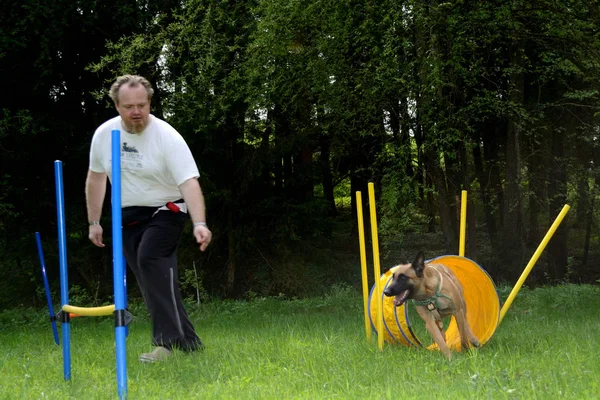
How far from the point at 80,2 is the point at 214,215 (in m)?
4.68

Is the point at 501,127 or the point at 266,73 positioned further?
the point at 501,127

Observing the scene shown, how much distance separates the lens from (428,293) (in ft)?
17.3

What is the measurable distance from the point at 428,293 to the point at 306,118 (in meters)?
8.26

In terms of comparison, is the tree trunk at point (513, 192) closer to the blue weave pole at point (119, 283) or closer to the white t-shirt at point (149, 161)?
the white t-shirt at point (149, 161)

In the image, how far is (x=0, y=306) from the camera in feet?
49.8

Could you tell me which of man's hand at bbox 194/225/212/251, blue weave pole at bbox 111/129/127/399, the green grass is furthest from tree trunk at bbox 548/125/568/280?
blue weave pole at bbox 111/129/127/399

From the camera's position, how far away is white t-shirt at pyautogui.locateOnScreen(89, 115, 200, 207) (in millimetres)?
4688

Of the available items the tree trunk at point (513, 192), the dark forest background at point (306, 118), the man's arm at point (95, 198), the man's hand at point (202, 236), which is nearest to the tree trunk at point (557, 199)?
the dark forest background at point (306, 118)

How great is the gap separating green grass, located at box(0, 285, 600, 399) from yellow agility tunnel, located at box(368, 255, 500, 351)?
0.15m

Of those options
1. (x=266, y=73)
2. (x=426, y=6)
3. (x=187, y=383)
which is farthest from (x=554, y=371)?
(x=266, y=73)

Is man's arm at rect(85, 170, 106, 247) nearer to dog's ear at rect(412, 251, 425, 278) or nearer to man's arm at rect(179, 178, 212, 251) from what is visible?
man's arm at rect(179, 178, 212, 251)

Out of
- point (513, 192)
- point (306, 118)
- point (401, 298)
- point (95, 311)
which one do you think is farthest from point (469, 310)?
point (306, 118)

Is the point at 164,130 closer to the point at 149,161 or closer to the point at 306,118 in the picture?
the point at 149,161

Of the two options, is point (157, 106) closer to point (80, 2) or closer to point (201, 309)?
point (80, 2)
